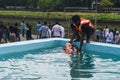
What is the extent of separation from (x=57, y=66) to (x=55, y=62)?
0.53 metres

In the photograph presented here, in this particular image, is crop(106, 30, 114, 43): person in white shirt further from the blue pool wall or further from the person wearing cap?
the person wearing cap

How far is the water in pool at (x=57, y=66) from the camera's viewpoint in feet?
27.9

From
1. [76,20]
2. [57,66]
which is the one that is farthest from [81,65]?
[76,20]

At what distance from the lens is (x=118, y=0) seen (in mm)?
52875

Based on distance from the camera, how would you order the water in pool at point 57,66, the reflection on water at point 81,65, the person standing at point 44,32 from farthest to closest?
1. the person standing at point 44,32
2. the reflection on water at point 81,65
3. the water in pool at point 57,66

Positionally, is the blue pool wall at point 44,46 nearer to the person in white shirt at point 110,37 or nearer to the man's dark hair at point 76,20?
the man's dark hair at point 76,20

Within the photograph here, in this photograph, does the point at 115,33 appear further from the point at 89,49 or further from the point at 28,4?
the point at 28,4

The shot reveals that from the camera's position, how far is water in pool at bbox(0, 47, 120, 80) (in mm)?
8492

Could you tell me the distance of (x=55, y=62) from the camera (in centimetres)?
1017

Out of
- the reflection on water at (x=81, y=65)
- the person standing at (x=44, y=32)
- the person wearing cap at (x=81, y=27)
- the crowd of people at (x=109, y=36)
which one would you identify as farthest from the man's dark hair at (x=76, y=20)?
the crowd of people at (x=109, y=36)

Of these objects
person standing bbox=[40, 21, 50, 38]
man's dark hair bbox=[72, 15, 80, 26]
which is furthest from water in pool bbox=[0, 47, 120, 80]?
person standing bbox=[40, 21, 50, 38]

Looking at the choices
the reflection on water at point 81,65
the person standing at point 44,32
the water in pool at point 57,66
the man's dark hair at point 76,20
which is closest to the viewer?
the water in pool at point 57,66

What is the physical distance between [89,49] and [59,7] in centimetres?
4735

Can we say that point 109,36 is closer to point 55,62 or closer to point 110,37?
point 110,37
